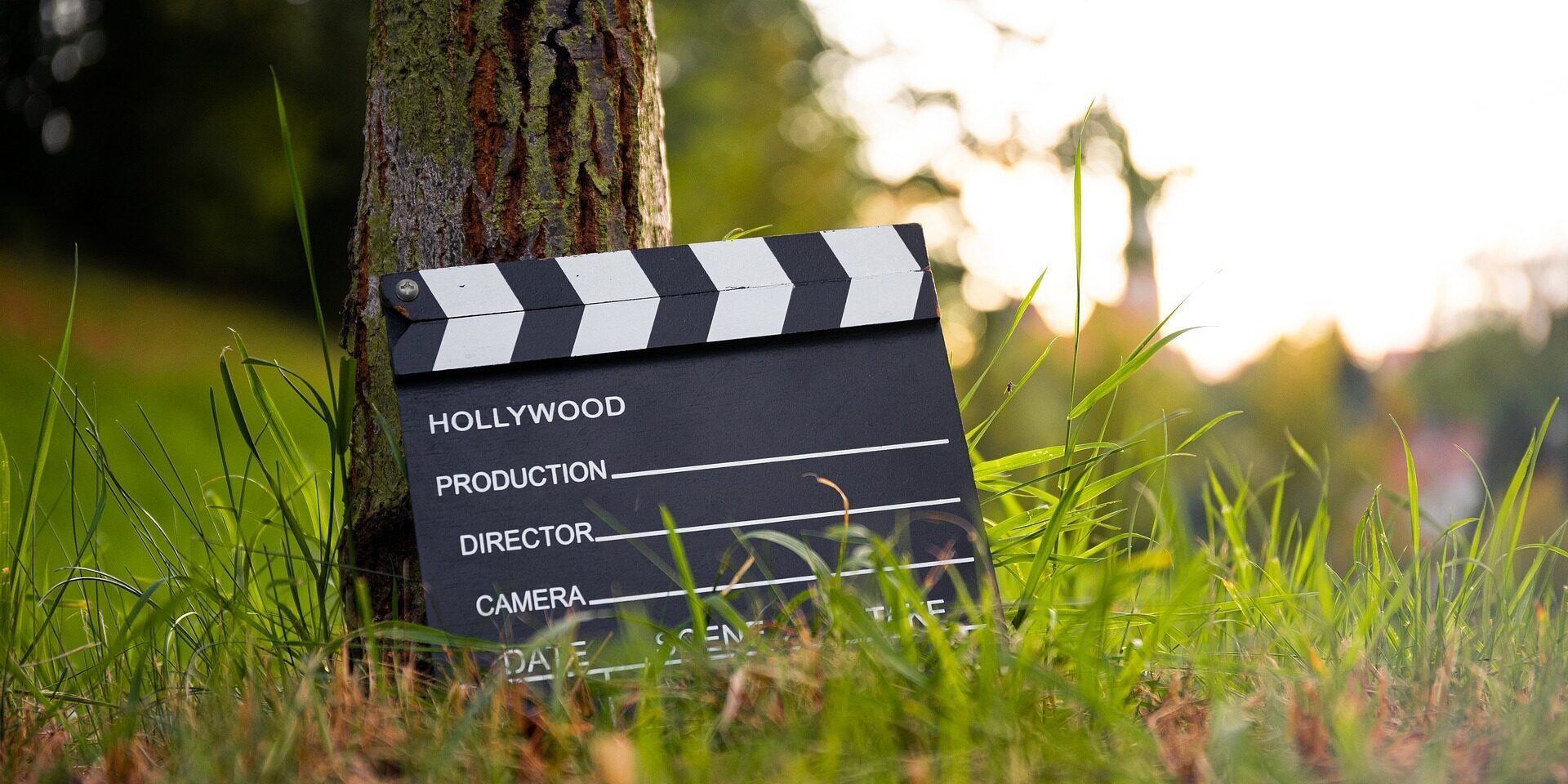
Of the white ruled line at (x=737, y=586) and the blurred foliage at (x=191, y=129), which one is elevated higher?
the blurred foliage at (x=191, y=129)

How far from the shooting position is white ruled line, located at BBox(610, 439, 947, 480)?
182 centimetres

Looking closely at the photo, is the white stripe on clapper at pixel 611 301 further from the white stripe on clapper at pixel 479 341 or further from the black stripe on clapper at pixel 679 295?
the white stripe on clapper at pixel 479 341

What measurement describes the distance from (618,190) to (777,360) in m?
0.54

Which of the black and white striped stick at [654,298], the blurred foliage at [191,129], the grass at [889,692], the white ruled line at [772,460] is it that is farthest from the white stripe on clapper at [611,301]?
the blurred foliage at [191,129]

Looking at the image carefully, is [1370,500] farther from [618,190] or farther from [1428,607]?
[618,190]

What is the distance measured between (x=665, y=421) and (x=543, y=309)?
0.31 m

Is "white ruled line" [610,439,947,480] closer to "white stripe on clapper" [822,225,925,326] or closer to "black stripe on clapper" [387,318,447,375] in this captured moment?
"white stripe on clapper" [822,225,925,326]

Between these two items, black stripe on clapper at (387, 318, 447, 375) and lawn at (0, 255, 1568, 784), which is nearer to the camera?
lawn at (0, 255, 1568, 784)

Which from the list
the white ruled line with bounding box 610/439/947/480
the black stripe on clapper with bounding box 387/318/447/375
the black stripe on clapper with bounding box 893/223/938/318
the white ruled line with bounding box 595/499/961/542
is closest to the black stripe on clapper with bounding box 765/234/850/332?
the black stripe on clapper with bounding box 893/223/938/318

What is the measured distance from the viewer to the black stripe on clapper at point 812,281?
74.8 inches

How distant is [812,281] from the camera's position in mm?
1923

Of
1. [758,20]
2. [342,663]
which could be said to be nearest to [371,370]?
[342,663]

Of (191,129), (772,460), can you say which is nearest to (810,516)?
(772,460)

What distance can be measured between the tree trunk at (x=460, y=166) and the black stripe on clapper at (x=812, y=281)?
0.41 metres
